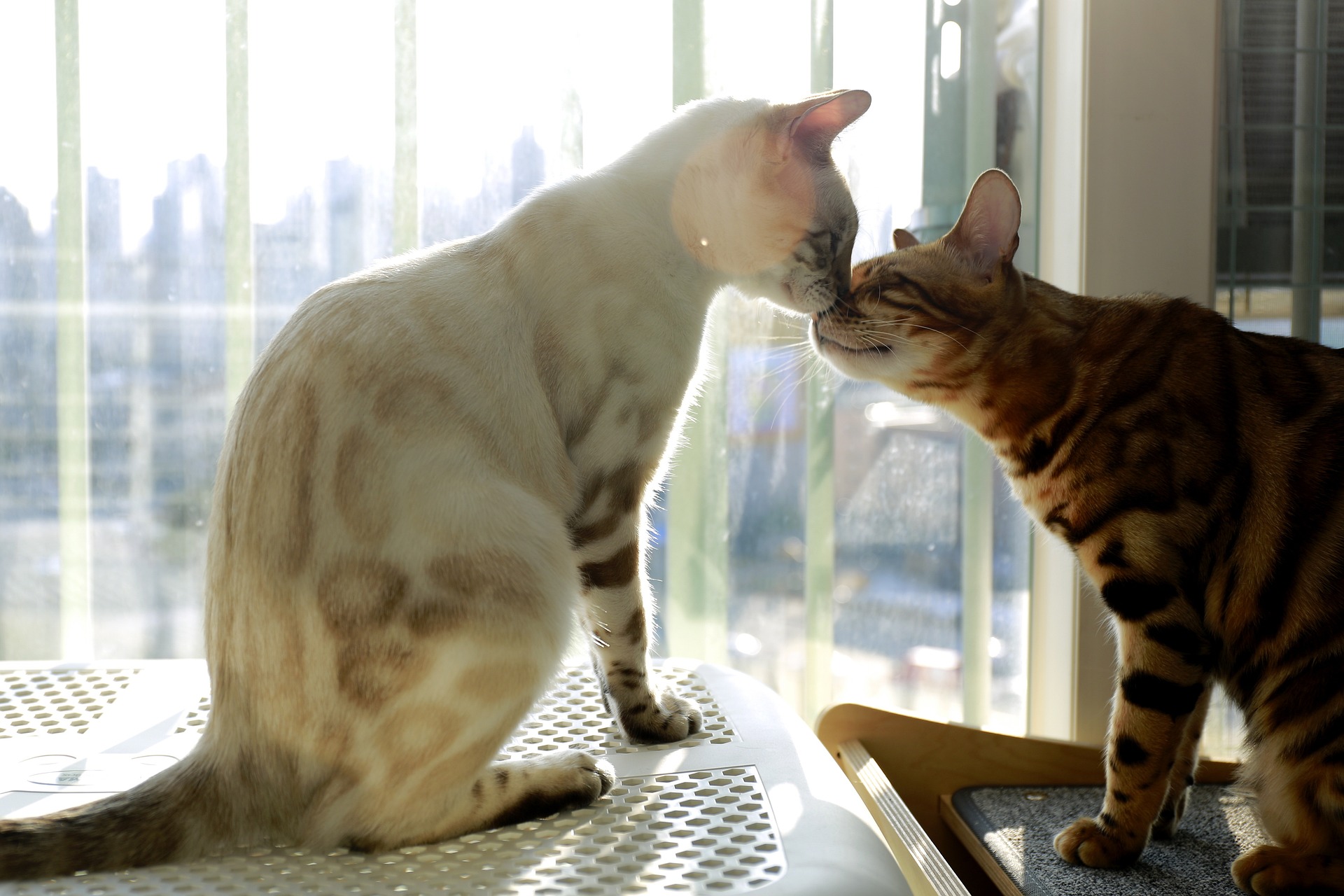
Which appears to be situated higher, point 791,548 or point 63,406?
point 63,406

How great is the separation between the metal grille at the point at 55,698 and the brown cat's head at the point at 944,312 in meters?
1.06

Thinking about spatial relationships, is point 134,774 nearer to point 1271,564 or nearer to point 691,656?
point 691,656

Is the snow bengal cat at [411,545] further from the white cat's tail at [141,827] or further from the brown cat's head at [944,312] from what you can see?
the brown cat's head at [944,312]

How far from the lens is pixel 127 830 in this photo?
0.88 m

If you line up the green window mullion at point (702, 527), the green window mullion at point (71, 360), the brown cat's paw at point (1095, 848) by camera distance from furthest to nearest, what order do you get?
the green window mullion at point (702, 527) < the green window mullion at point (71, 360) < the brown cat's paw at point (1095, 848)

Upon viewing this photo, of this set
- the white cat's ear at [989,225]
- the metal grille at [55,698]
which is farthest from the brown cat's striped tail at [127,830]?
the white cat's ear at [989,225]

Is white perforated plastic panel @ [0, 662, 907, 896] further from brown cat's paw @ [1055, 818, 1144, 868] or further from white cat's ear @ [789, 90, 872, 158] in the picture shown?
white cat's ear @ [789, 90, 872, 158]

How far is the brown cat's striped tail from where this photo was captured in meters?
0.84

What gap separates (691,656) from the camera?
183 centimetres

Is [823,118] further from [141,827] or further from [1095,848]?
[141,827]

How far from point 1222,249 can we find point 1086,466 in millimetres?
909

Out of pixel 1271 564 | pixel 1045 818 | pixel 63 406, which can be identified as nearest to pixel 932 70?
pixel 1271 564

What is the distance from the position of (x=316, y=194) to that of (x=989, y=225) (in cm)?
116

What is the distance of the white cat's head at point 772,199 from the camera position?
122 centimetres
